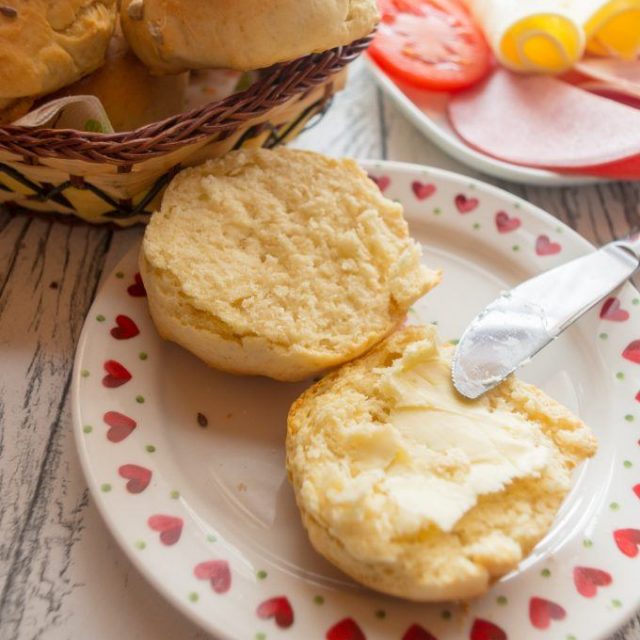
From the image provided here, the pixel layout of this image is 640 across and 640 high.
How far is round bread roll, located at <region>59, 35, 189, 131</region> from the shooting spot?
77.1 inches

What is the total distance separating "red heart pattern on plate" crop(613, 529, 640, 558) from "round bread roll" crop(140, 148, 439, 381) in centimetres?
69

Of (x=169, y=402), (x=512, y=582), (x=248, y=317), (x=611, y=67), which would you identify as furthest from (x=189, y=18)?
(x=611, y=67)

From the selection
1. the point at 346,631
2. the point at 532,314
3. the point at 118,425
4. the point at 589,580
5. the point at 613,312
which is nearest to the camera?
the point at 346,631

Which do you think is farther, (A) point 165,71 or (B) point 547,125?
(B) point 547,125

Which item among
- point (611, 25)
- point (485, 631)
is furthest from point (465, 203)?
point (485, 631)

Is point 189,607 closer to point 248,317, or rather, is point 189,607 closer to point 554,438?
point 248,317

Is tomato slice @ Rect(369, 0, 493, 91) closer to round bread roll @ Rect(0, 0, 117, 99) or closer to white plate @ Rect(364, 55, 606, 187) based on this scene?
white plate @ Rect(364, 55, 606, 187)

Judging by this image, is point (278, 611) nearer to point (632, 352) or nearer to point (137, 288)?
point (137, 288)

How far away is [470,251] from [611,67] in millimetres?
1199

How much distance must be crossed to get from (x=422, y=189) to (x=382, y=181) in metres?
0.13

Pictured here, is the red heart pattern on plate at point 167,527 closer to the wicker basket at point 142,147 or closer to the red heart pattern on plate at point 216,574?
the red heart pattern on plate at point 216,574

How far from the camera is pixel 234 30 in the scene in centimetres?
179

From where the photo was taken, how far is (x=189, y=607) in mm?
1388

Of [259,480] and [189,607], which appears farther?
[259,480]
